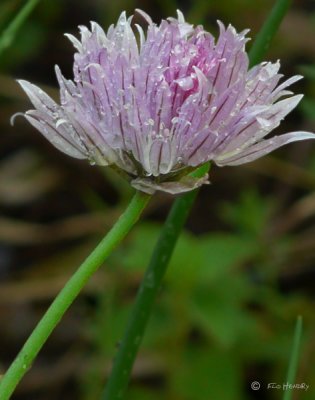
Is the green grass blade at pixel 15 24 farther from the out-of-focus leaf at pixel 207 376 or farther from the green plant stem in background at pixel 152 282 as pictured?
the out-of-focus leaf at pixel 207 376

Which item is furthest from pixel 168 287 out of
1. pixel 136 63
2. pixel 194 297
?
pixel 136 63

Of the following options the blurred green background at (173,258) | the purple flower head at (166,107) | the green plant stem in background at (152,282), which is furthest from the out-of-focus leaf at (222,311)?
the purple flower head at (166,107)

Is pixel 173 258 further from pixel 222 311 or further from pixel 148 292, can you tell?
pixel 148 292

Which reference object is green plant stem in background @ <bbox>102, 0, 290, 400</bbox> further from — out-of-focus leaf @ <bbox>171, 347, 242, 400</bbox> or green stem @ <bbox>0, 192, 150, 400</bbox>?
out-of-focus leaf @ <bbox>171, 347, 242, 400</bbox>

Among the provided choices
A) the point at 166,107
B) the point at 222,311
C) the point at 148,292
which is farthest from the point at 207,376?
the point at 166,107

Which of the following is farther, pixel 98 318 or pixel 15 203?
pixel 15 203

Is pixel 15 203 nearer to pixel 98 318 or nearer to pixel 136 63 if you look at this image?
pixel 98 318
